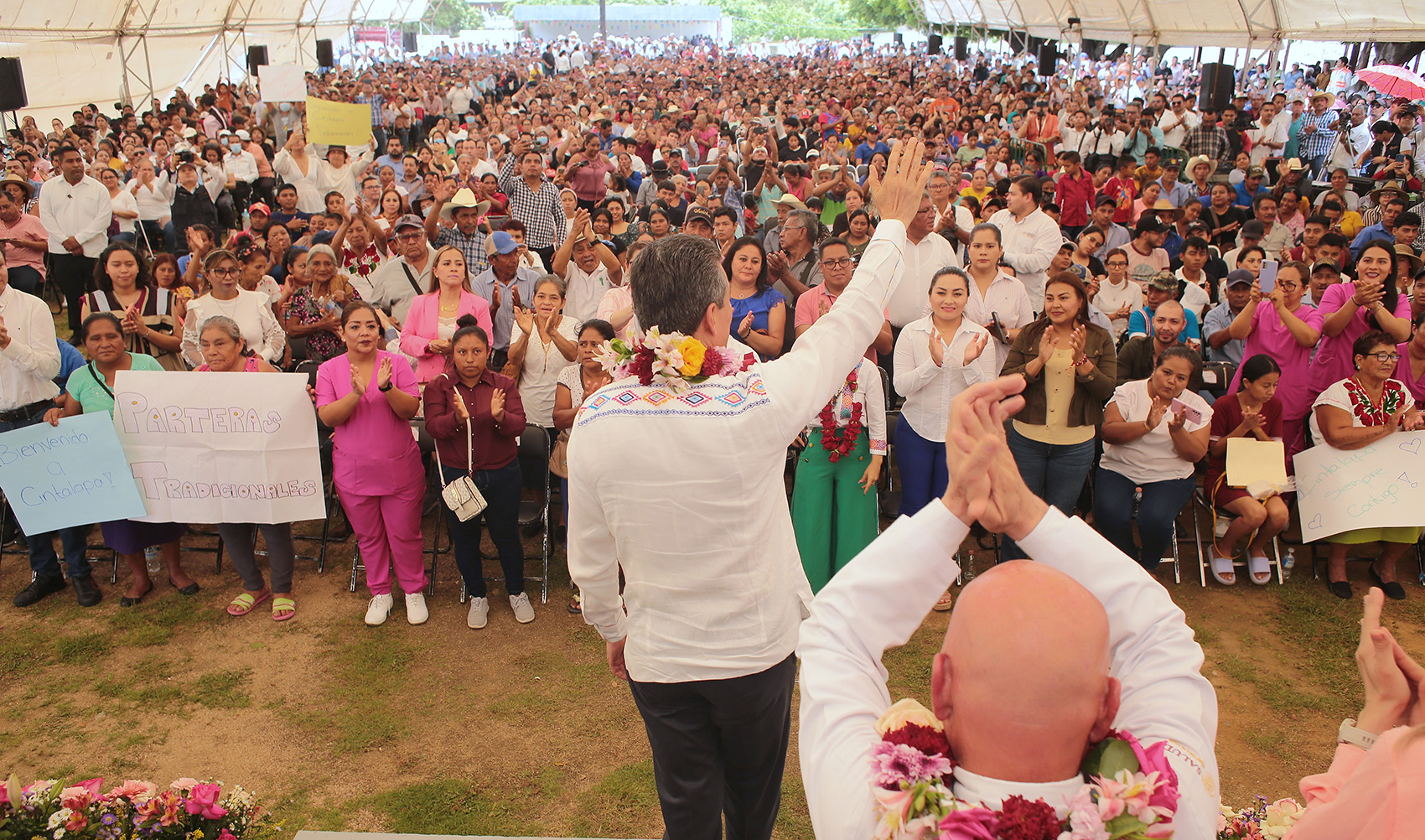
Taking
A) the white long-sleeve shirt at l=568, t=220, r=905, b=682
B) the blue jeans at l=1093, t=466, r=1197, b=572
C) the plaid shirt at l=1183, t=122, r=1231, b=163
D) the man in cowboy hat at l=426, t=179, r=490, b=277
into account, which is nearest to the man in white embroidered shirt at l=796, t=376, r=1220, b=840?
the white long-sleeve shirt at l=568, t=220, r=905, b=682

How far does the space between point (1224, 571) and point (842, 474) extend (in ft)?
8.49

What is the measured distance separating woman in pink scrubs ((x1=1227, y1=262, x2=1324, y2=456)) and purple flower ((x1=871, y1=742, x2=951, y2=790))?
5313mm

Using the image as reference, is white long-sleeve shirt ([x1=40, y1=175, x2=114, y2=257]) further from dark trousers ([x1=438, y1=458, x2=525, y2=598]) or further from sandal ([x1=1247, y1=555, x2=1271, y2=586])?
sandal ([x1=1247, y1=555, x2=1271, y2=586])

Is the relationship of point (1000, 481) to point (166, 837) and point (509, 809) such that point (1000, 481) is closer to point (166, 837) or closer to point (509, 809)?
point (166, 837)

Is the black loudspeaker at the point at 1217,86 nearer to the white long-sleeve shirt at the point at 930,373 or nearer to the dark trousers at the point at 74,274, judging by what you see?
the white long-sleeve shirt at the point at 930,373

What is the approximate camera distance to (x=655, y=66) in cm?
4350

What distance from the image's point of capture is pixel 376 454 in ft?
16.4

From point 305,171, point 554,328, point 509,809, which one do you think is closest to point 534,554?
point 554,328

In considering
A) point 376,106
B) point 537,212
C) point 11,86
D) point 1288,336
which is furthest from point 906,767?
point 376,106

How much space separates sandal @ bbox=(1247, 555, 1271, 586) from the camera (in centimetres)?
559

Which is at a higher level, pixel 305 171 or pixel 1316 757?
pixel 305 171

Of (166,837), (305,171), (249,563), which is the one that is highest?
(305,171)

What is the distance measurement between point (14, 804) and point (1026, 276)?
22.4 ft

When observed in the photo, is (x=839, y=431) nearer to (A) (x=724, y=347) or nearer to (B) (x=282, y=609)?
(A) (x=724, y=347)
